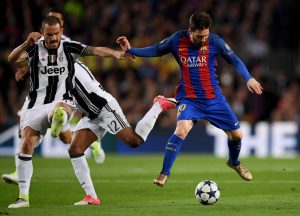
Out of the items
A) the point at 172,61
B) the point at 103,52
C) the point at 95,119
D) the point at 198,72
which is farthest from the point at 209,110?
the point at 172,61

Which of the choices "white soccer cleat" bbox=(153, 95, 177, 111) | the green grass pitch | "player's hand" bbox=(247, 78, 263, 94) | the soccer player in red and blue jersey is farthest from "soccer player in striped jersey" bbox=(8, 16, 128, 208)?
"player's hand" bbox=(247, 78, 263, 94)

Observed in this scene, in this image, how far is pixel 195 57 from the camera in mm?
10164

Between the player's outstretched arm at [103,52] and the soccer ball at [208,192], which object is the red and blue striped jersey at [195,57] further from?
the soccer ball at [208,192]

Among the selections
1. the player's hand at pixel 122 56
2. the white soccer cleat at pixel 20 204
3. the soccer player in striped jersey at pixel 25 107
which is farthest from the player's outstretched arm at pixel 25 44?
the white soccer cleat at pixel 20 204

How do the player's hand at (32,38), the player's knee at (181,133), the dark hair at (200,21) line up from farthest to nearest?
the player's knee at (181,133) → the dark hair at (200,21) → the player's hand at (32,38)

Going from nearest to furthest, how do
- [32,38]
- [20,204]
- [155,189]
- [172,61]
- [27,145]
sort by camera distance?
[32,38] → [20,204] → [27,145] → [155,189] → [172,61]

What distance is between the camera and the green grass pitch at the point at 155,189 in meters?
8.83

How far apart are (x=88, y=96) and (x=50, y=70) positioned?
633 mm

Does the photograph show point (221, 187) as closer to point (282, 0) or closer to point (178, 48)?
point (178, 48)

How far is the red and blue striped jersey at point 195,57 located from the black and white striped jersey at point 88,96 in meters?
0.66

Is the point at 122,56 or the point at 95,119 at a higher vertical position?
the point at 122,56

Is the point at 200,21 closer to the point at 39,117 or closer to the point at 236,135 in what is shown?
the point at 236,135

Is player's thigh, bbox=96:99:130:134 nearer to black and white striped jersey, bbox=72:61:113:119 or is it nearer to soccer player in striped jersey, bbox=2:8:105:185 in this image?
black and white striped jersey, bbox=72:61:113:119

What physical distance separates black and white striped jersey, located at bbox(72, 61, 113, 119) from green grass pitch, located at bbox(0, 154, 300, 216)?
3.71 feet
